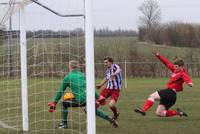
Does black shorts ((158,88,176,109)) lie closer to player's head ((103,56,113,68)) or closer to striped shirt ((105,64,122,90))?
striped shirt ((105,64,122,90))

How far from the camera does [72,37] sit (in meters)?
8.89

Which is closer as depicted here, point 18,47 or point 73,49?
point 73,49

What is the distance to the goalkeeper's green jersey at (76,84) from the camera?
10562mm

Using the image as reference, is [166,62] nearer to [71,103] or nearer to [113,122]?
[113,122]

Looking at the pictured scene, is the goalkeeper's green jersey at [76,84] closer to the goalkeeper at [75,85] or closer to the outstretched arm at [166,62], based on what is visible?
the goalkeeper at [75,85]

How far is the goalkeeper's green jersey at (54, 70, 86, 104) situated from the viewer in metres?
10.6

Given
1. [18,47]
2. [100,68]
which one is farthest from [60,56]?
[100,68]

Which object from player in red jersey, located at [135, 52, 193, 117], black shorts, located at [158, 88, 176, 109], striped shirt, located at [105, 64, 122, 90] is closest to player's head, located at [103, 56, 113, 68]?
striped shirt, located at [105, 64, 122, 90]

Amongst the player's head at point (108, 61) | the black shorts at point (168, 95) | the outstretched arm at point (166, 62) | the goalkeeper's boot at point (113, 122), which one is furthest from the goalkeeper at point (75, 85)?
the outstretched arm at point (166, 62)

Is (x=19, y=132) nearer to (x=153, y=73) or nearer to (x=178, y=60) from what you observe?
(x=178, y=60)

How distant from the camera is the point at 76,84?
1062 centimetres

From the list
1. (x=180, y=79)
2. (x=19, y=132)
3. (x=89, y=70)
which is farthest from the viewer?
(x=180, y=79)

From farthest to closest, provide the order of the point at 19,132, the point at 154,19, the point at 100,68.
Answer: the point at 154,19 → the point at 100,68 → the point at 19,132

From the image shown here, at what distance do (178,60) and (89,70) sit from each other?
4657 millimetres
